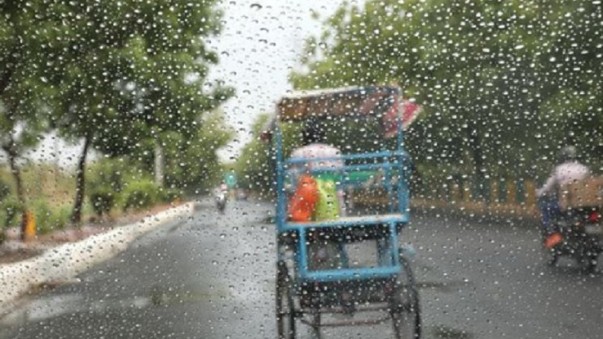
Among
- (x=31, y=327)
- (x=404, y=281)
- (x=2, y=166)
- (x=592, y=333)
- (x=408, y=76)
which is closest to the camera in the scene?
(x=404, y=281)

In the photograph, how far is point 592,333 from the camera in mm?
4469

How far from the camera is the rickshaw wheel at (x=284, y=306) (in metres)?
4.27

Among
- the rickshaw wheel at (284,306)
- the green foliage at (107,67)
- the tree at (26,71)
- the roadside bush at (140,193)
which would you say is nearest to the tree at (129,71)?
the green foliage at (107,67)

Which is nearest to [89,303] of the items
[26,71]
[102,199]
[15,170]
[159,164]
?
[102,199]

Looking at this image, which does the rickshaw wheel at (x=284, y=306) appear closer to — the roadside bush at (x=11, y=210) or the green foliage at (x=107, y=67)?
the green foliage at (x=107, y=67)

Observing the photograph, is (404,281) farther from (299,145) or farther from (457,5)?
(457,5)

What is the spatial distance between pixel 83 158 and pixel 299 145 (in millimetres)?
2097

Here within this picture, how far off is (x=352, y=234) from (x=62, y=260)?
184 inches

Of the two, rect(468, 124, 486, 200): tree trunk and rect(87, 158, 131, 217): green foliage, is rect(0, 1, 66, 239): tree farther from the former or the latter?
rect(468, 124, 486, 200): tree trunk

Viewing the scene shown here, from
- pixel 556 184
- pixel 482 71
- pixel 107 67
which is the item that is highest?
pixel 107 67

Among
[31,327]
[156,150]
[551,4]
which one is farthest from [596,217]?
[31,327]

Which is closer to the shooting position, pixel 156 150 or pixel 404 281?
pixel 404 281

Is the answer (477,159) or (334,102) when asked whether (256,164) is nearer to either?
(334,102)

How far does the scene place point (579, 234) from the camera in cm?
499
